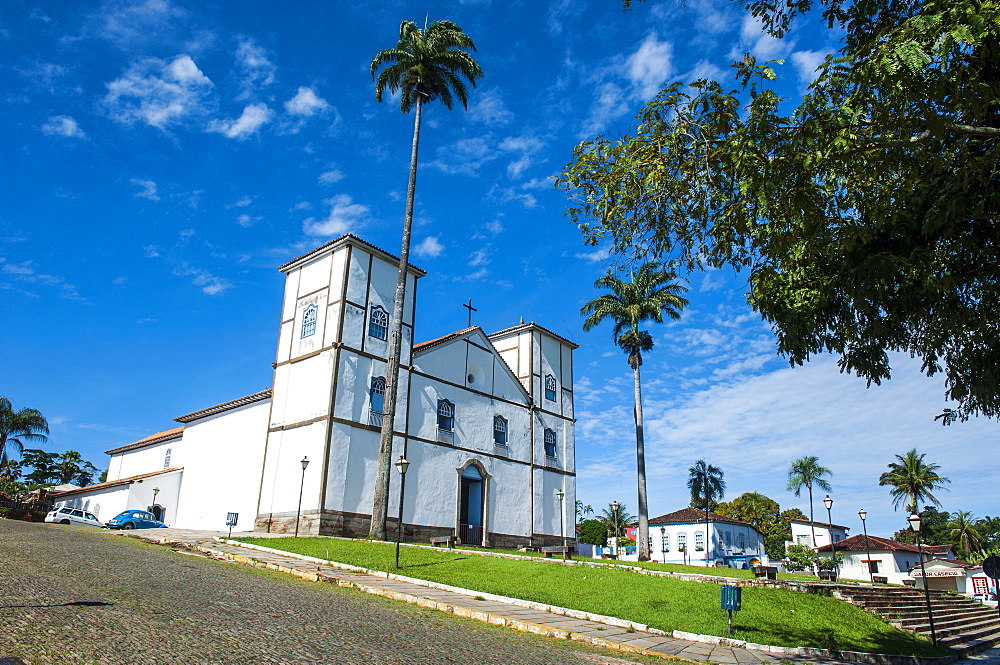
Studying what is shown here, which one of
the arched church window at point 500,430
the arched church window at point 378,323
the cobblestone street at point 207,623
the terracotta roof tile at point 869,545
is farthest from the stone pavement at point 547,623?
the terracotta roof tile at point 869,545

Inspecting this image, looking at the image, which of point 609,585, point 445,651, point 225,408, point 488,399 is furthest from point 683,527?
point 445,651

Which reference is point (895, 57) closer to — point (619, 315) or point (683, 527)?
point (619, 315)

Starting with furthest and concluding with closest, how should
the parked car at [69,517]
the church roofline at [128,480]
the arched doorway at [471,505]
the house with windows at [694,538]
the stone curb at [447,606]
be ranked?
the house with windows at [694,538] → the church roofline at [128,480] → the arched doorway at [471,505] → the parked car at [69,517] → the stone curb at [447,606]

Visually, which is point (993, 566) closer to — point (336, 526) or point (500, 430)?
point (500, 430)

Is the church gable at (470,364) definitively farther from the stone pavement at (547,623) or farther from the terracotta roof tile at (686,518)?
the terracotta roof tile at (686,518)

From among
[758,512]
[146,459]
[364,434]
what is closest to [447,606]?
[364,434]

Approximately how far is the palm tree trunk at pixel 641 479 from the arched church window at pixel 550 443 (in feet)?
15.3

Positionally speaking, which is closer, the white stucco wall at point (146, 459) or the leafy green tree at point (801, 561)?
the white stucco wall at point (146, 459)

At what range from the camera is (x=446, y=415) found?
31.0 metres

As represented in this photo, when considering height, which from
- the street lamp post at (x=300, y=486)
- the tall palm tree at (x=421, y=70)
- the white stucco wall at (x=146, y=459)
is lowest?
the street lamp post at (x=300, y=486)

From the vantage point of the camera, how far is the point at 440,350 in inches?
1237

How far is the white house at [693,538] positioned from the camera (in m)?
55.0

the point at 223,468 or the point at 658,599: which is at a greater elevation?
the point at 223,468

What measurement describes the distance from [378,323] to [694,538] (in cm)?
3936
